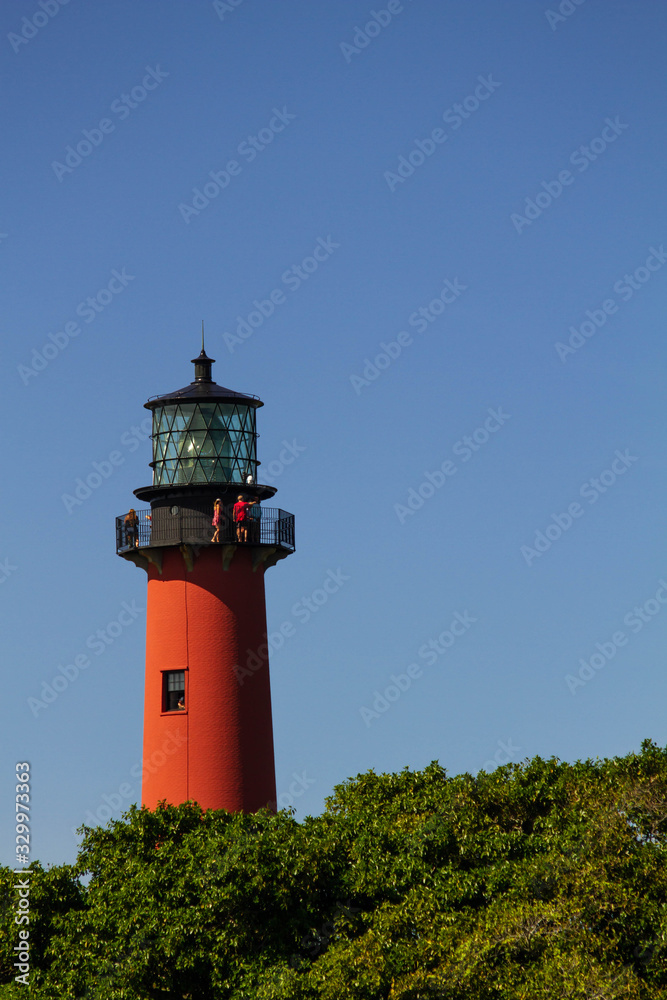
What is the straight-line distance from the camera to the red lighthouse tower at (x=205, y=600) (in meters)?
42.8

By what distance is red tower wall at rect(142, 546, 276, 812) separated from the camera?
42625mm

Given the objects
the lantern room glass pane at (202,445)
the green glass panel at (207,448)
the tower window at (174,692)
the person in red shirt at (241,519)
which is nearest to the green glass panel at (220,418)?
the lantern room glass pane at (202,445)

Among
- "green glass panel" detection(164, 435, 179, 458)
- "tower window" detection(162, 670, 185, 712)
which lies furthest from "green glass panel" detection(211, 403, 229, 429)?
"tower window" detection(162, 670, 185, 712)

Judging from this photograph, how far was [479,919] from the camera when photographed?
30891 mm

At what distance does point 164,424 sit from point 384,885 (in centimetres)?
1803

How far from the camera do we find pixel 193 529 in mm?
44344

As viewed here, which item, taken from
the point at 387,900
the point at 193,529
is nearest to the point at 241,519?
the point at 193,529

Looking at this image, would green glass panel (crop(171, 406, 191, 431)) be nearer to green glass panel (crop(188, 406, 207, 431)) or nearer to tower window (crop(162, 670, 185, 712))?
green glass panel (crop(188, 406, 207, 431))

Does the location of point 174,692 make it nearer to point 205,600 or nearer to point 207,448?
point 205,600

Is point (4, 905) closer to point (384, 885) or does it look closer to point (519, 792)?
point (384, 885)

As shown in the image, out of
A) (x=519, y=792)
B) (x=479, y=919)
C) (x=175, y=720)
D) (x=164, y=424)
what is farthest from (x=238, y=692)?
(x=479, y=919)

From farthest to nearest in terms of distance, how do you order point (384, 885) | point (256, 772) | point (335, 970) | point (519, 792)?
1. point (256, 772)
2. point (519, 792)
3. point (384, 885)
4. point (335, 970)

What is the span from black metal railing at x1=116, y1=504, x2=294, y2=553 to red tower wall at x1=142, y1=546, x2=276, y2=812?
0.43m

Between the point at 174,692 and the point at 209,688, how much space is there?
119 centimetres
